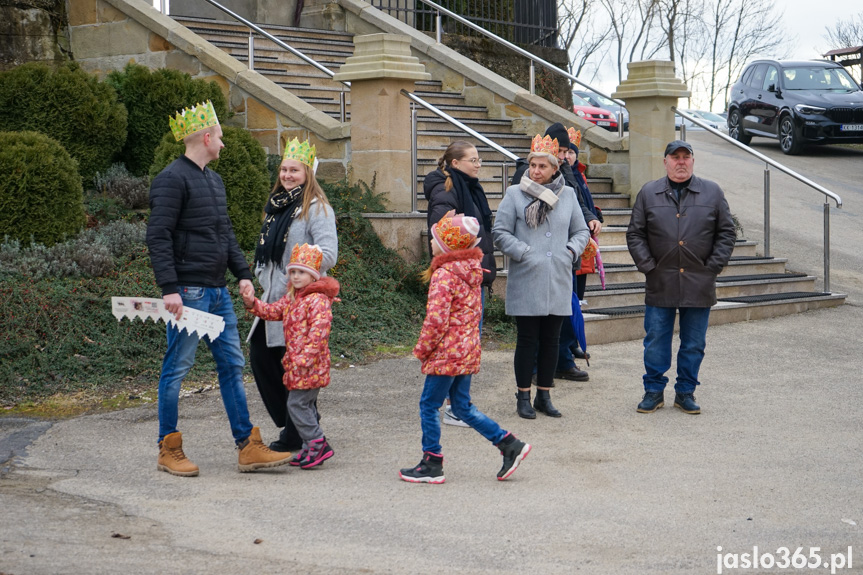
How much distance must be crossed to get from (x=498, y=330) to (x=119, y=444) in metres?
4.28

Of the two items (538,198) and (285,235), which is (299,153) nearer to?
(285,235)

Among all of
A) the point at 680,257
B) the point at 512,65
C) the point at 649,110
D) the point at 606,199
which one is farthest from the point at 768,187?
the point at 512,65

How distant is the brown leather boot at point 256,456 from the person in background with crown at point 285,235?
273 mm

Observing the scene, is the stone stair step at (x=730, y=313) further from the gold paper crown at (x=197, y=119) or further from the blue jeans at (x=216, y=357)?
the gold paper crown at (x=197, y=119)

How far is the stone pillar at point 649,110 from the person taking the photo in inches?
498

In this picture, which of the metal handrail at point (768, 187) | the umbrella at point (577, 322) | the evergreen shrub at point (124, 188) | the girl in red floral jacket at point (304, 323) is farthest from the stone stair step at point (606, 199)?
the girl in red floral jacket at point (304, 323)

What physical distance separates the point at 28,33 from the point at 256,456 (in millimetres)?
8340

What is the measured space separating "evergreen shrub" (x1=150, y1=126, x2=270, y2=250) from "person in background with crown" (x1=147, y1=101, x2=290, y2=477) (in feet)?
14.8

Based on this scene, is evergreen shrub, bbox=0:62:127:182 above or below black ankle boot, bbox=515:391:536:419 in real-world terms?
above

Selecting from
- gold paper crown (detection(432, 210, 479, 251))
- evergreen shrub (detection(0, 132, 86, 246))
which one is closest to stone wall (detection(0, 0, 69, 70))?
evergreen shrub (detection(0, 132, 86, 246))

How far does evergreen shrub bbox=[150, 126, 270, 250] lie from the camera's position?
32.9 ft

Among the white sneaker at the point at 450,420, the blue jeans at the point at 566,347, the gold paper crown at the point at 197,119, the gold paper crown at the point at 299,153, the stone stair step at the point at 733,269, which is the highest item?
the gold paper crown at the point at 197,119

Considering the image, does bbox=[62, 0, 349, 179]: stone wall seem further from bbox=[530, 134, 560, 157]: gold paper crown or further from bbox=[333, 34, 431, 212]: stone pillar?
bbox=[530, 134, 560, 157]: gold paper crown

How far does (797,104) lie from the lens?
19.5m
